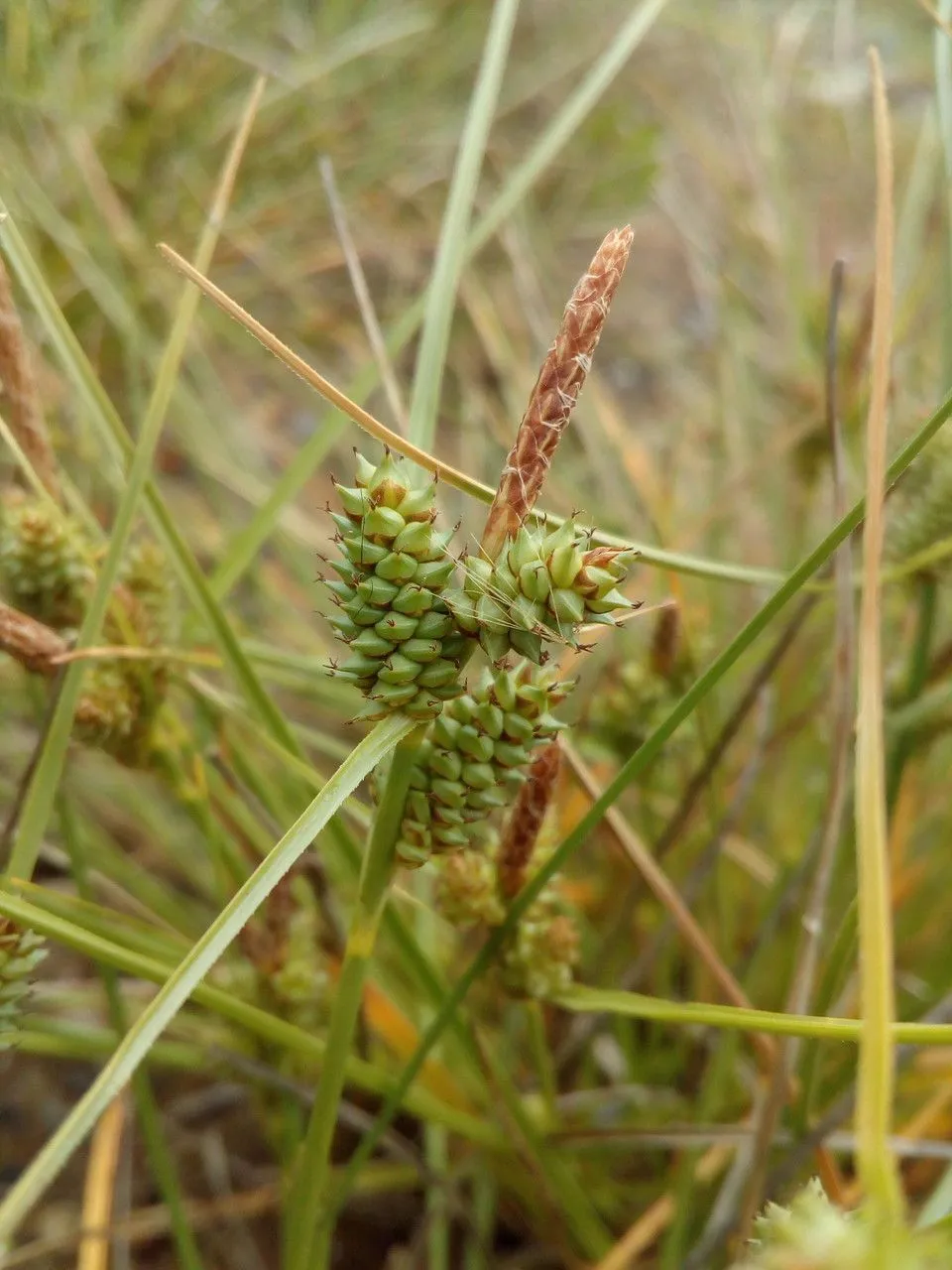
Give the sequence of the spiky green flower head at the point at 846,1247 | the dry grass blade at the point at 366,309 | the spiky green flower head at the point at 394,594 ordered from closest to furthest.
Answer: the spiky green flower head at the point at 846,1247
the spiky green flower head at the point at 394,594
the dry grass blade at the point at 366,309

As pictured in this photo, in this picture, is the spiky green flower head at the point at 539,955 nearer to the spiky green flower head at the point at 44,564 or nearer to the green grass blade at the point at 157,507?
the green grass blade at the point at 157,507

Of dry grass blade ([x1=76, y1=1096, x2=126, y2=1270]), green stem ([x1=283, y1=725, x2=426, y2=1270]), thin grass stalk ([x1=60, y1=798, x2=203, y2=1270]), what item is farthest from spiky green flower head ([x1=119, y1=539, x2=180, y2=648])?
dry grass blade ([x1=76, y1=1096, x2=126, y2=1270])

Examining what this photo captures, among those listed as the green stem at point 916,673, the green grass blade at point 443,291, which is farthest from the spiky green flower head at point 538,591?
the green stem at point 916,673

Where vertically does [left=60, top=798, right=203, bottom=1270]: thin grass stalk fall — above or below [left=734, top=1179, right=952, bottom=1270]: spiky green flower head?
below

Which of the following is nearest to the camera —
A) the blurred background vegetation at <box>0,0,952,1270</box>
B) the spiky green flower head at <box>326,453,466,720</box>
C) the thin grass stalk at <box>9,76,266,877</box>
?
the spiky green flower head at <box>326,453,466,720</box>

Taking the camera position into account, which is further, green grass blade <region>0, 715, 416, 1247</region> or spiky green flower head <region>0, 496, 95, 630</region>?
spiky green flower head <region>0, 496, 95, 630</region>

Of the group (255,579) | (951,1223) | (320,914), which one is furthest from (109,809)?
(951,1223)

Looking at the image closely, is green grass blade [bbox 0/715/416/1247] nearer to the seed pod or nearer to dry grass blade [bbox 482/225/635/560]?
dry grass blade [bbox 482/225/635/560]
